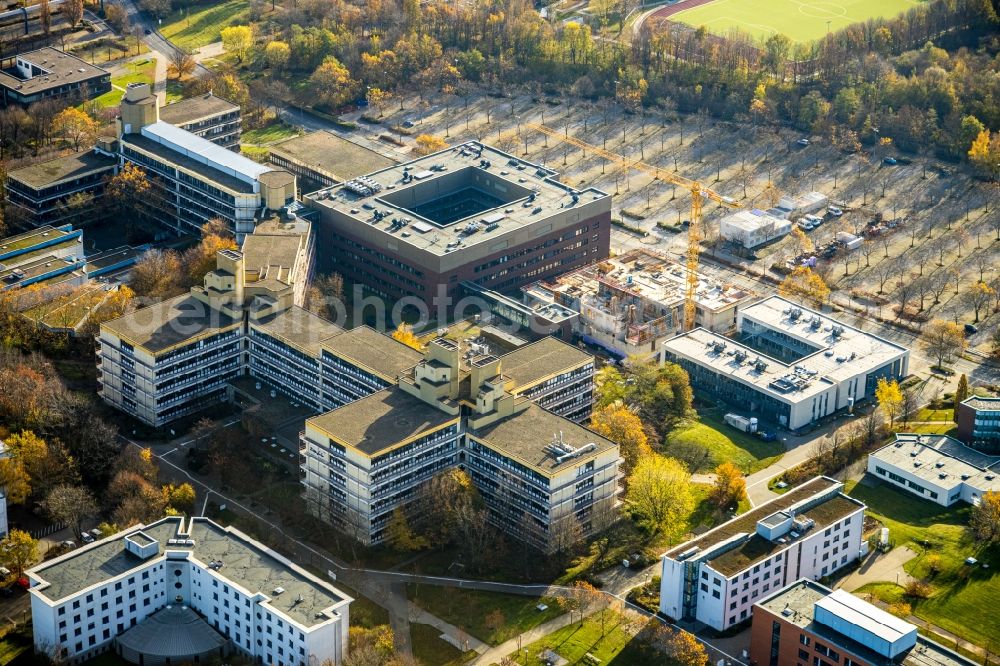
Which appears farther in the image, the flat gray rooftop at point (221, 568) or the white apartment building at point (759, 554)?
the white apartment building at point (759, 554)

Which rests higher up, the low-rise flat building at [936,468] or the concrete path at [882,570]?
the low-rise flat building at [936,468]

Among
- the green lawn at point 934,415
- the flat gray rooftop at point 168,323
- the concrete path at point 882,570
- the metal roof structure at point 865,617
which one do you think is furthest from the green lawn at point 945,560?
the flat gray rooftop at point 168,323

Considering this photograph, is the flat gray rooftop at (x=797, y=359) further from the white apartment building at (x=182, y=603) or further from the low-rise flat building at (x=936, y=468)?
the white apartment building at (x=182, y=603)

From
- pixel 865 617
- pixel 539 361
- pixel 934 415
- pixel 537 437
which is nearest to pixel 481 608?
pixel 537 437

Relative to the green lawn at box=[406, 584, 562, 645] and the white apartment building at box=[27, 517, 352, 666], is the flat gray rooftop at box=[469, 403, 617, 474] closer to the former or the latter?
the green lawn at box=[406, 584, 562, 645]

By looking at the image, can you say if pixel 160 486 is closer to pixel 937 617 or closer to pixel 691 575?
pixel 691 575

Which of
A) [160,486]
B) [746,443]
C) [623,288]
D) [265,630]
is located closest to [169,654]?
[265,630]
